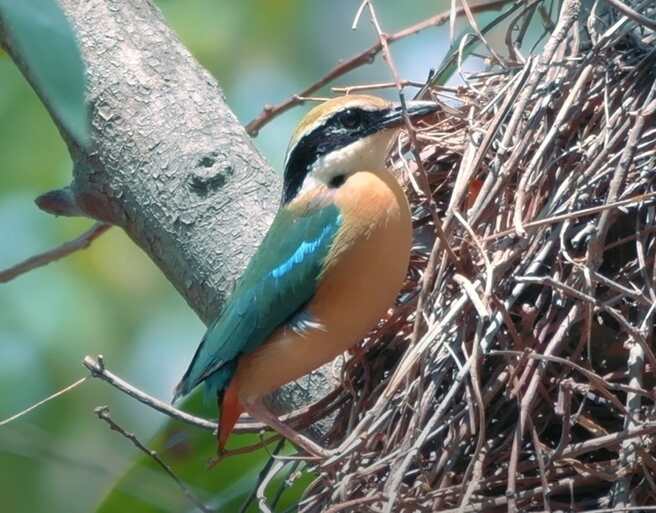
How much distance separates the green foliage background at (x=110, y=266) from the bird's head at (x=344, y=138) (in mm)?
1921

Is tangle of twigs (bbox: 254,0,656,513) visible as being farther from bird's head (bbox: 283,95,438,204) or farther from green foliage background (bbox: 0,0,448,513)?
green foliage background (bbox: 0,0,448,513)

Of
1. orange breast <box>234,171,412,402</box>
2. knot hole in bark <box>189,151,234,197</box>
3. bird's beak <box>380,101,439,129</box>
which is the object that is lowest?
orange breast <box>234,171,412,402</box>

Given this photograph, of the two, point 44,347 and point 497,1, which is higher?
point 497,1

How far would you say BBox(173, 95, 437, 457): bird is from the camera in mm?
3064

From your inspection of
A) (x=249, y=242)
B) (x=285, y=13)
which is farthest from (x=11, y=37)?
(x=285, y=13)

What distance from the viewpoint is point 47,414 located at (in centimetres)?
534

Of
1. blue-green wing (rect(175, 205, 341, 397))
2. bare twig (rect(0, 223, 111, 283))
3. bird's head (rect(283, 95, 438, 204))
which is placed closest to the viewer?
blue-green wing (rect(175, 205, 341, 397))

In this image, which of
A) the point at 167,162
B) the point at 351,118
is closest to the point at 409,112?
the point at 351,118

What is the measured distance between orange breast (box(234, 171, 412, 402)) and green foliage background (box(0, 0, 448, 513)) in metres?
2.12

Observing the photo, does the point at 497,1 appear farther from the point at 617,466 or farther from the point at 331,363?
the point at 617,466

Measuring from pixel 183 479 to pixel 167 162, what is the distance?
0.80 m

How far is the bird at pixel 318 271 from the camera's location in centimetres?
306

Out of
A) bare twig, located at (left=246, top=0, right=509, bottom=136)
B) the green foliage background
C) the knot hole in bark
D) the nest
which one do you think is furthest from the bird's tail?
the green foliage background

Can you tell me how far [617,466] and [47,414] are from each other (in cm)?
324
